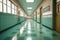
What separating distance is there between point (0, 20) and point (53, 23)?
3.73 meters

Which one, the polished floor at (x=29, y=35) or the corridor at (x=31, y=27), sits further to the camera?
the corridor at (x=31, y=27)

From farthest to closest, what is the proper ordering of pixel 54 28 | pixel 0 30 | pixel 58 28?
1. pixel 54 28
2. pixel 58 28
3. pixel 0 30

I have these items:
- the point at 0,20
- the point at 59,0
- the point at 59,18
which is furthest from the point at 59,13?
the point at 0,20

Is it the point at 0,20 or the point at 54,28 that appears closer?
the point at 0,20

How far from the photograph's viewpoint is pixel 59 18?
759cm

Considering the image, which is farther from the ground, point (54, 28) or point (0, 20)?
point (0, 20)

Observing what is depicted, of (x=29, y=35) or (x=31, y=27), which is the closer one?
(x=29, y=35)

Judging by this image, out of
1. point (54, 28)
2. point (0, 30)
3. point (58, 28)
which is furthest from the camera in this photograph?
point (54, 28)

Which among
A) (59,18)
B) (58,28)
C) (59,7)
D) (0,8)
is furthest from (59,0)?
(0,8)

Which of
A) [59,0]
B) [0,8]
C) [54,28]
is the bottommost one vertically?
[54,28]

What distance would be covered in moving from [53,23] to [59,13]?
4.58ft

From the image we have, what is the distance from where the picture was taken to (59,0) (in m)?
7.46

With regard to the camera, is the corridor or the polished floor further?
the corridor

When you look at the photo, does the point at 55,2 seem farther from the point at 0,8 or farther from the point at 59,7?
the point at 0,8
